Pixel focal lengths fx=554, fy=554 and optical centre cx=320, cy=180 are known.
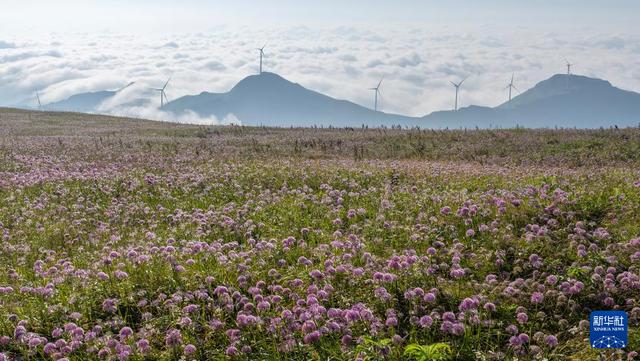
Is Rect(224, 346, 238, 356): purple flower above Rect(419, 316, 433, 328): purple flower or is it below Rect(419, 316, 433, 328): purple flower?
below

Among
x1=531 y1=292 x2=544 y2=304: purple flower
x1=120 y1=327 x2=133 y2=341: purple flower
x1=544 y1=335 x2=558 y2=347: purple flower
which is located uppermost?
x1=531 y1=292 x2=544 y2=304: purple flower

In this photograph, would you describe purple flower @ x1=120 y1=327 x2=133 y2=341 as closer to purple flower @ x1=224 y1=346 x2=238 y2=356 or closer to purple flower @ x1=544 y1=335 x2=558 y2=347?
purple flower @ x1=224 y1=346 x2=238 y2=356

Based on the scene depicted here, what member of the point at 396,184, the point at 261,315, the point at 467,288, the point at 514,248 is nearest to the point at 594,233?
the point at 514,248

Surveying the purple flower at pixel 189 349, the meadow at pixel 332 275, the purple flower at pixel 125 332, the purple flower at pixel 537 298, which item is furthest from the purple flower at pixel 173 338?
the purple flower at pixel 537 298

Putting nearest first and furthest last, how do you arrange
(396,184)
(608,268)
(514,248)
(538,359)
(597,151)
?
(538,359) < (608,268) < (514,248) < (396,184) < (597,151)

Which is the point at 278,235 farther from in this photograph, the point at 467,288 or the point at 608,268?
the point at 608,268

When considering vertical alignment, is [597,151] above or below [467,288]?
below

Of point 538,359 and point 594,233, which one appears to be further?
point 594,233

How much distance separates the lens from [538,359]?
641cm

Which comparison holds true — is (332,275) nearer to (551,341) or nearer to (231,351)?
(231,351)

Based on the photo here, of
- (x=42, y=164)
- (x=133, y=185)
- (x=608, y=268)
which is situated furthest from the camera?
(x=42, y=164)

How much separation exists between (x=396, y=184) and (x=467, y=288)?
377 inches

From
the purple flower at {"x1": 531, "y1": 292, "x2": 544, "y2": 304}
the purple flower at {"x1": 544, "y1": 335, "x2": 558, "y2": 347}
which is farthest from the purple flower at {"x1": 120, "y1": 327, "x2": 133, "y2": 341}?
the purple flower at {"x1": 531, "y1": 292, "x2": 544, "y2": 304}

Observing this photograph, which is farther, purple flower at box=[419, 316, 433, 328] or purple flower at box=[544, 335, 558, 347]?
purple flower at box=[419, 316, 433, 328]
